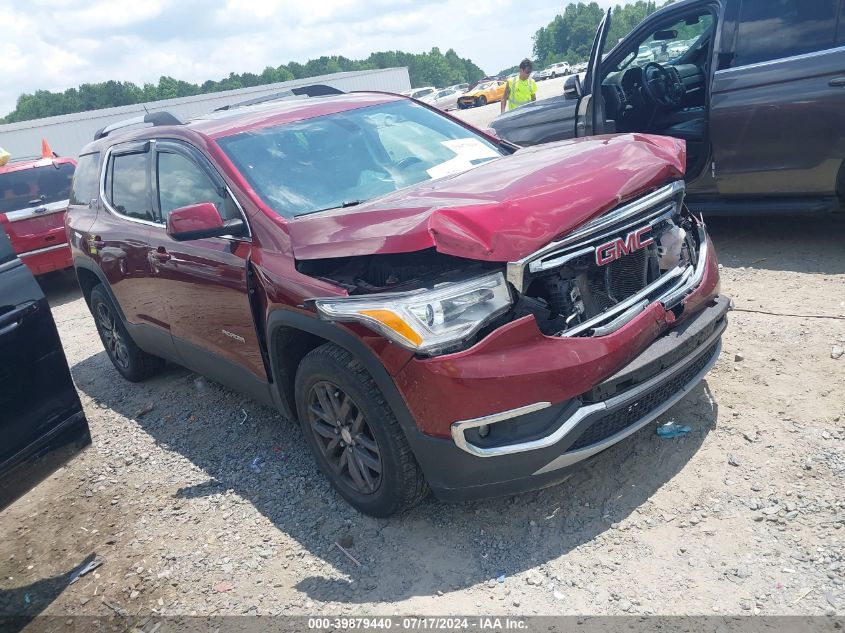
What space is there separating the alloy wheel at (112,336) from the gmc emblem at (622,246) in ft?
13.1

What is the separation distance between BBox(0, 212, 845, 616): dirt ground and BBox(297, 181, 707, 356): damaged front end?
808 millimetres

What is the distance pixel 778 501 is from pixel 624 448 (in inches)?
28.4

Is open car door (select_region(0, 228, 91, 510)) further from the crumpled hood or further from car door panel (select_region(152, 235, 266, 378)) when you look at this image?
the crumpled hood

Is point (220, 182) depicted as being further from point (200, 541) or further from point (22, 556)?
point (22, 556)

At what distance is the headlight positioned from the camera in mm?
2564

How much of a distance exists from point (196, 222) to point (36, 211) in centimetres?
666

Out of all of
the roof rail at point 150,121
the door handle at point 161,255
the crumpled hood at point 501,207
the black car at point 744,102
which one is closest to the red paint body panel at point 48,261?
the roof rail at point 150,121

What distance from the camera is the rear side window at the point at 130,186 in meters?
4.48

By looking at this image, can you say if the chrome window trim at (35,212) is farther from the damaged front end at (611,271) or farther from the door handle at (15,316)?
the damaged front end at (611,271)

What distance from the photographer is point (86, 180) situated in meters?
5.45

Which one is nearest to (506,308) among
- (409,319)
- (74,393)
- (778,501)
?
(409,319)

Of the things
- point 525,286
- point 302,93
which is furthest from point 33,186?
point 525,286

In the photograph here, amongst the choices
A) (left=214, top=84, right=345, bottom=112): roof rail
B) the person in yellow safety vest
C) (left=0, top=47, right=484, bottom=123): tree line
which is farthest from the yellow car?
(left=0, top=47, right=484, bottom=123): tree line

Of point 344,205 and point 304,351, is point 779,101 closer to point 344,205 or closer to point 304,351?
point 344,205
